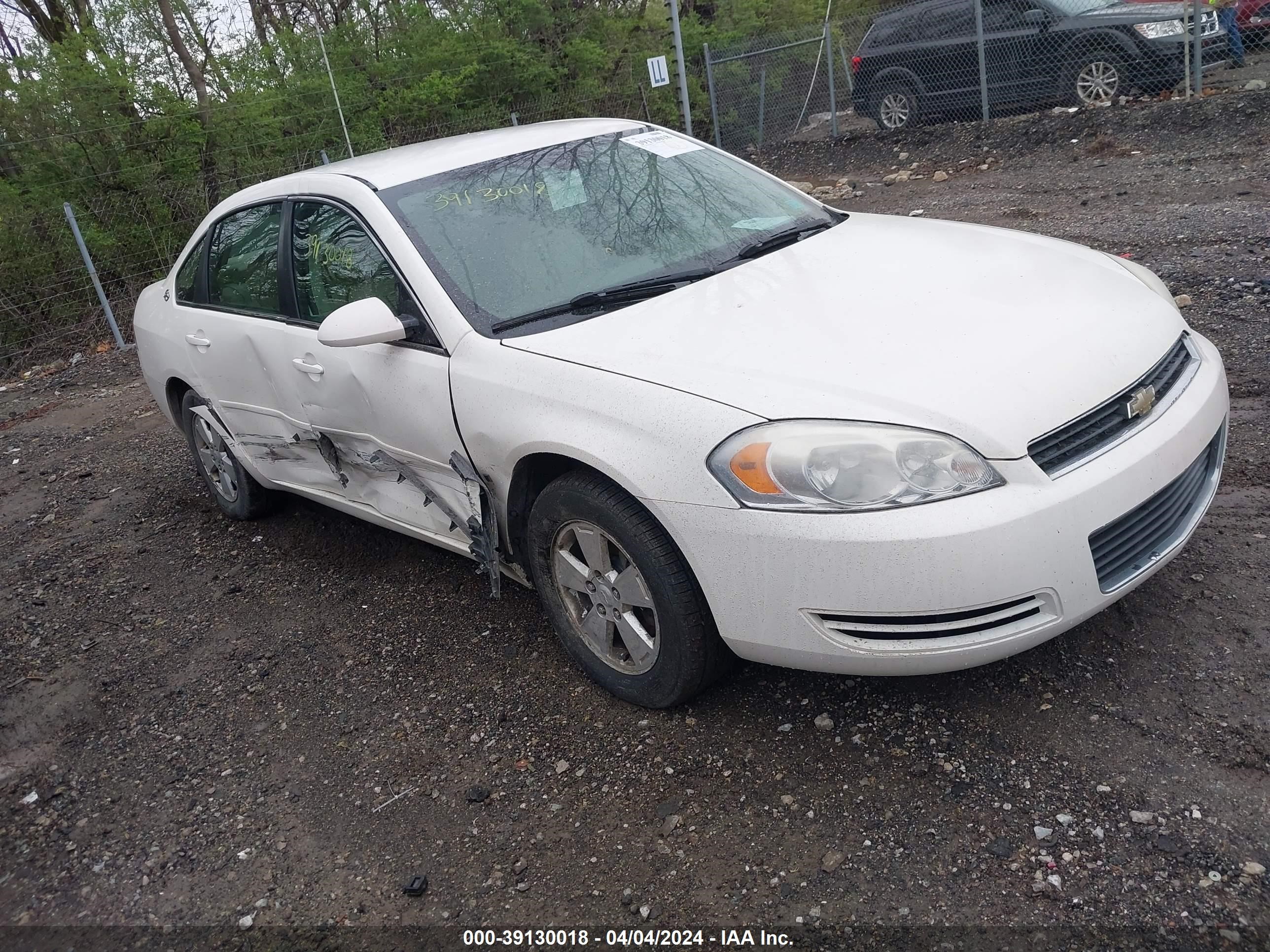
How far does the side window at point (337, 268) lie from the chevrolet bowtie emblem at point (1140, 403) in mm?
2066

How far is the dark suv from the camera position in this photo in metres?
11.7

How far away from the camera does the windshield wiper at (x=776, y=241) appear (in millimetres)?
3693

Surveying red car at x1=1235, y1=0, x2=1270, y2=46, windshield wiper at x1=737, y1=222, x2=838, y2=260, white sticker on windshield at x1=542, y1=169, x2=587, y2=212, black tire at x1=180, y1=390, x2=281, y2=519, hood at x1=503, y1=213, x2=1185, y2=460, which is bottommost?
black tire at x1=180, y1=390, x2=281, y2=519

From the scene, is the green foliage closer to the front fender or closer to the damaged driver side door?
the damaged driver side door

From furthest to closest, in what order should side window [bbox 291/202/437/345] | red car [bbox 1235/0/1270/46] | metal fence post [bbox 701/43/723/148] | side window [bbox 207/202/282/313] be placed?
1. metal fence post [bbox 701/43/723/148]
2. red car [bbox 1235/0/1270/46]
3. side window [bbox 207/202/282/313]
4. side window [bbox 291/202/437/345]

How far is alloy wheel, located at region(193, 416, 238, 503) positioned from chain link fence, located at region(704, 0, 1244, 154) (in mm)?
10613

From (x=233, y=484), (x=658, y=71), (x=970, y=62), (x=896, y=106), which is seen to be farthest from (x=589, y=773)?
(x=658, y=71)

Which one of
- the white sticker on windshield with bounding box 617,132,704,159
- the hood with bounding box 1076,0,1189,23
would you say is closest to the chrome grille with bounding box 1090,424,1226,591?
the white sticker on windshield with bounding box 617,132,704,159

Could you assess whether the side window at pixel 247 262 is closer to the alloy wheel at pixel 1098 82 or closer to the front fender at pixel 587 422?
the front fender at pixel 587 422

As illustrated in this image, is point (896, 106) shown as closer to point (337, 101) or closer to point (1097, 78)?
point (1097, 78)

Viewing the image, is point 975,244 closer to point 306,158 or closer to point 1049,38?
point 1049,38

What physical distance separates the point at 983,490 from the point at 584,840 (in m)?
1.38

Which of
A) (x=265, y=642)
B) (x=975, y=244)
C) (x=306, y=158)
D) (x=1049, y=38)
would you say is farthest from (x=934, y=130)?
(x=265, y=642)

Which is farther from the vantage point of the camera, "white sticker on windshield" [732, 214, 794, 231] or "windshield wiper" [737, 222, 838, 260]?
"white sticker on windshield" [732, 214, 794, 231]
